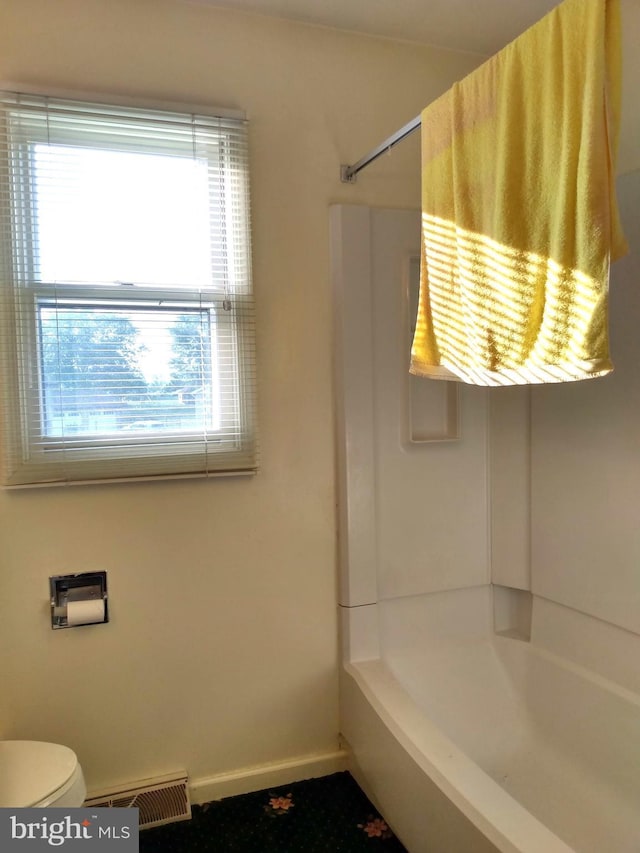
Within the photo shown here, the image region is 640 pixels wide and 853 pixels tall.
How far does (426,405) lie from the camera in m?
2.23

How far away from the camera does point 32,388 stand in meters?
1.79

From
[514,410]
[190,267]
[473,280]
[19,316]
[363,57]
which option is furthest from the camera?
[514,410]

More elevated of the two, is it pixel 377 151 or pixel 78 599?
pixel 377 151

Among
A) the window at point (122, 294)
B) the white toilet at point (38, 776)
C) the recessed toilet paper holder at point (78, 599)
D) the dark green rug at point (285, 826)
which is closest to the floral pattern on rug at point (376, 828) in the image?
the dark green rug at point (285, 826)

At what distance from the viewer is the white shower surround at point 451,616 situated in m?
1.84

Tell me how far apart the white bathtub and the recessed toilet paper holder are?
0.83m

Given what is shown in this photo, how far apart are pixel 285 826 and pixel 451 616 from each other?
855 mm

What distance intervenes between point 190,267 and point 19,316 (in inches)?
19.9

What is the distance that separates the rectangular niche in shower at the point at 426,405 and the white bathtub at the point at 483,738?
0.57 m

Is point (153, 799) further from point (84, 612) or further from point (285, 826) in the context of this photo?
point (84, 612)

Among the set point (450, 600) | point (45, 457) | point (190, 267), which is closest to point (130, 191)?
point (190, 267)

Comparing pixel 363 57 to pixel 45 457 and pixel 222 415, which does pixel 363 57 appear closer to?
pixel 222 415

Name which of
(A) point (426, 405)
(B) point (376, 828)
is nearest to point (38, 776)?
(B) point (376, 828)

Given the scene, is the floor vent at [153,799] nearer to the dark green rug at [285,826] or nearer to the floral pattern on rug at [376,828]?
the dark green rug at [285,826]
